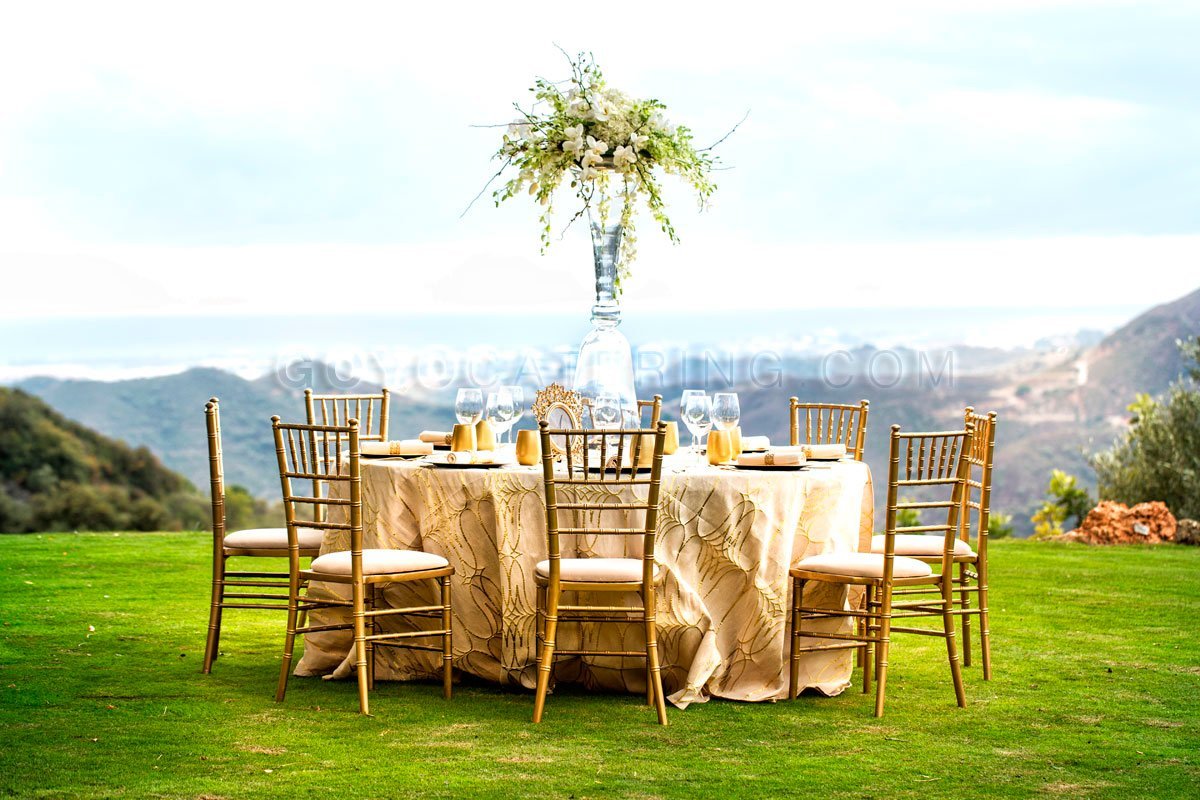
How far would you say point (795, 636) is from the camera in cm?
479

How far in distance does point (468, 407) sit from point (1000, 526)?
328 inches

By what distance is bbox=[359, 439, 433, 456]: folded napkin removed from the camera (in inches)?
208

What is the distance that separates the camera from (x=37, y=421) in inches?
780

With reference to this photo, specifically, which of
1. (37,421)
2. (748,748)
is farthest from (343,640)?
(37,421)

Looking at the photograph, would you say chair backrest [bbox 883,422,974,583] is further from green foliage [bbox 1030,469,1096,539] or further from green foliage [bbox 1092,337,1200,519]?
green foliage [bbox 1030,469,1096,539]

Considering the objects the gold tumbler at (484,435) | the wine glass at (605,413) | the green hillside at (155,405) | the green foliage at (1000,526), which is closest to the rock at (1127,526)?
the green foliage at (1000,526)

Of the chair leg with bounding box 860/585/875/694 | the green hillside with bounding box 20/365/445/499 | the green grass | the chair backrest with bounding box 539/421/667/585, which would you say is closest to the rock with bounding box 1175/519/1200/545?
the green grass

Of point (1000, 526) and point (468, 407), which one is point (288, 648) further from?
point (1000, 526)

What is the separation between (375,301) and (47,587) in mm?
8378

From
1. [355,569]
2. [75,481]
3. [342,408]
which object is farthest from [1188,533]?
[75,481]

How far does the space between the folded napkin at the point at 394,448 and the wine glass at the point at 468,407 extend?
0.75ft

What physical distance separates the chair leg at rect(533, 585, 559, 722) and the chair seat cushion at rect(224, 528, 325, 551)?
1250 mm

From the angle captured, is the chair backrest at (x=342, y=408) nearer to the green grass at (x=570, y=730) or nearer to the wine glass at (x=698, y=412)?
the green grass at (x=570, y=730)

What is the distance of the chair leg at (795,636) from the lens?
4.79 meters
